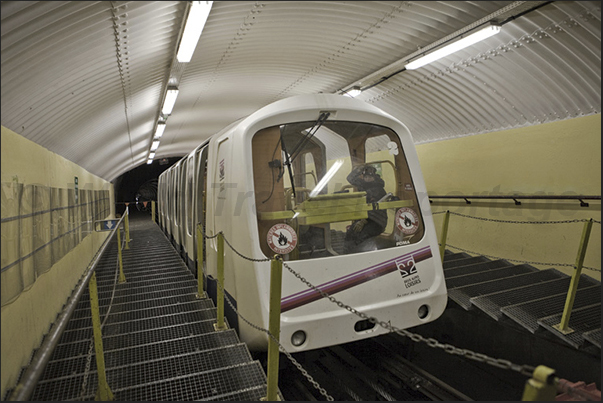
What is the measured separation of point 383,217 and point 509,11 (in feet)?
8.56

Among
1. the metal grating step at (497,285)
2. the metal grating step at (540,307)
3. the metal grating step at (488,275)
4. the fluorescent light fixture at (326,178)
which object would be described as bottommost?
the metal grating step at (540,307)

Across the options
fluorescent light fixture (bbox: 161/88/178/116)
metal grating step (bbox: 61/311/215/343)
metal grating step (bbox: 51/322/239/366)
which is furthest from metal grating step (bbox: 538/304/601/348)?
fluorescent light fixture (bbox: 161/88/178/116)

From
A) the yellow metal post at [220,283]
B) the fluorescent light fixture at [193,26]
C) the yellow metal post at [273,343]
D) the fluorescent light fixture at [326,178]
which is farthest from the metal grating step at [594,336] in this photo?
the fluorescent light fixture at [193,26]

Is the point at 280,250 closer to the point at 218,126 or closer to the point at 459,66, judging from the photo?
the point at 459,66

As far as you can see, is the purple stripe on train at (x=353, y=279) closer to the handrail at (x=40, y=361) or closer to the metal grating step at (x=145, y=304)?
the handrail at (x=40, y=361)

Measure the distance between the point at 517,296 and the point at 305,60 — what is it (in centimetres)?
453

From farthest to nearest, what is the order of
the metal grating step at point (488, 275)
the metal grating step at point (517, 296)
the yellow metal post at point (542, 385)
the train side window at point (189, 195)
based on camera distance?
the train side window at point (189, 195), the metal grating step at point (488, 275), the metal grating step at point (517, 296), the yellow metal post at point (542, 385)

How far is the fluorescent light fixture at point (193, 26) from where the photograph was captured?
3572 millimetres

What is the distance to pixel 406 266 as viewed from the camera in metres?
3.54

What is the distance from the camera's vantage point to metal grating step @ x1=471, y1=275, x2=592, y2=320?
416 centimetres

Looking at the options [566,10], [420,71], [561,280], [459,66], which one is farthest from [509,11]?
[561,280]

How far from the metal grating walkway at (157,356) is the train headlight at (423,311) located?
154 cm

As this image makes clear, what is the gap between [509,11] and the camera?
402 cm

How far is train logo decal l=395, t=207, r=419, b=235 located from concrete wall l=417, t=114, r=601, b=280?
2834 millimetres
